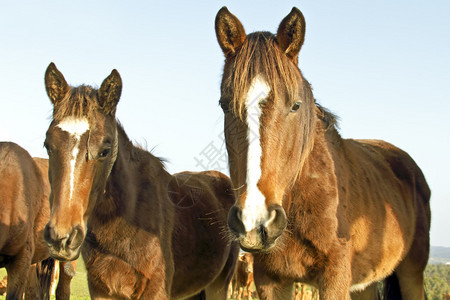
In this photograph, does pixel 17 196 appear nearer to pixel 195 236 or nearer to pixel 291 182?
pixel 195 236

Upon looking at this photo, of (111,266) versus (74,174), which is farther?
(111,266)

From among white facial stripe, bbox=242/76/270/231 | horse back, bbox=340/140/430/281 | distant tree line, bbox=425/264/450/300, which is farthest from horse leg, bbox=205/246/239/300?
distant tree line, bbox=425/264/450/300

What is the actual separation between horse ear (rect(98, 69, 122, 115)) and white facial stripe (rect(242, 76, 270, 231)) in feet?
6.44

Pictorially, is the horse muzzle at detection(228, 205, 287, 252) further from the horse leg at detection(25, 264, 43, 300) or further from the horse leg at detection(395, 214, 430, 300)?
the horse leg at detection(25, 264, 43, 300)

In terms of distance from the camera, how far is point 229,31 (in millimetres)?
3566

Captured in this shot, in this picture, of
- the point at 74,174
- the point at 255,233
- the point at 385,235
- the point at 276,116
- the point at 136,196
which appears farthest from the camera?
the point at 136,196

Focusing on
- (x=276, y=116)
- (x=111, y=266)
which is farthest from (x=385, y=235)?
(x=111, y=266)

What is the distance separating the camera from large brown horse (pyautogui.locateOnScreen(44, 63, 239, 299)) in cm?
390

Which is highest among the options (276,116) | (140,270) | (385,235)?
(276,116)

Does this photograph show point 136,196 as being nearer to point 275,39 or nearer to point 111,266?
point 111,266

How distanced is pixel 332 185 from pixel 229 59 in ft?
4.12

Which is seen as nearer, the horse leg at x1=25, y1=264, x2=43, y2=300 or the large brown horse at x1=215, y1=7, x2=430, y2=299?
the large brown horse at x1=215, y1=7, x2=430, y2=299

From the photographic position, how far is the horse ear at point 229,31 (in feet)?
11.6

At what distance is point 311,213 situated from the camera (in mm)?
3400
